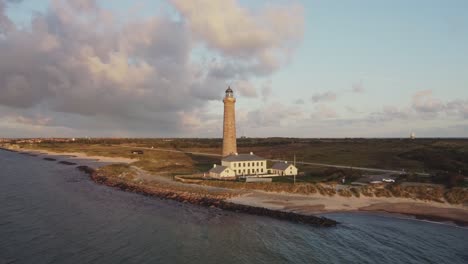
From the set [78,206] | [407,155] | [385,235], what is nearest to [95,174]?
[78,206]

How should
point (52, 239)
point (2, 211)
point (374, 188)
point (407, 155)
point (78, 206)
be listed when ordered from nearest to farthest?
point (52, 239), point (2, 211), point (78, 206), point (374, 188), point (407, 155)

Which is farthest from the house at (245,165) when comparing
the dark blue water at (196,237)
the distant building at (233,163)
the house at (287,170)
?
the dark blue water at (196,237)

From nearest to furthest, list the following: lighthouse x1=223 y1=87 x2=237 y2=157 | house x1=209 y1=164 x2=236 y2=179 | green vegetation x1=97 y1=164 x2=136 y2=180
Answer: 1. house x1=209 y1=164 x2=236 y2=179
2. lighthouse x1=223 y1=87 x2=237 y2=157
3. green vegetation x1=97 y1=164 x2=136 y2=180

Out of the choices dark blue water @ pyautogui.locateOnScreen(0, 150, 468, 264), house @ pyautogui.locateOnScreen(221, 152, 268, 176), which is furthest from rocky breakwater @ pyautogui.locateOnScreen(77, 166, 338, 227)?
house @ pyautogui.locateOnScreen(221, 152, 268, 176)

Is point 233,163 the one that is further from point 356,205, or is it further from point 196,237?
point 196,237

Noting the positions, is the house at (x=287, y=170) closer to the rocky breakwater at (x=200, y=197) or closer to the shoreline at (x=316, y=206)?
the shoreline at (x=316, y=206)

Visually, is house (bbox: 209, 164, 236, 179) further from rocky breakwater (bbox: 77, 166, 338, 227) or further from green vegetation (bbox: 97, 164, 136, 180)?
green vegetation (bbox: 97, 164, 136, 180)

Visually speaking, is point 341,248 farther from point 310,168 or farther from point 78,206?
point 310,168
